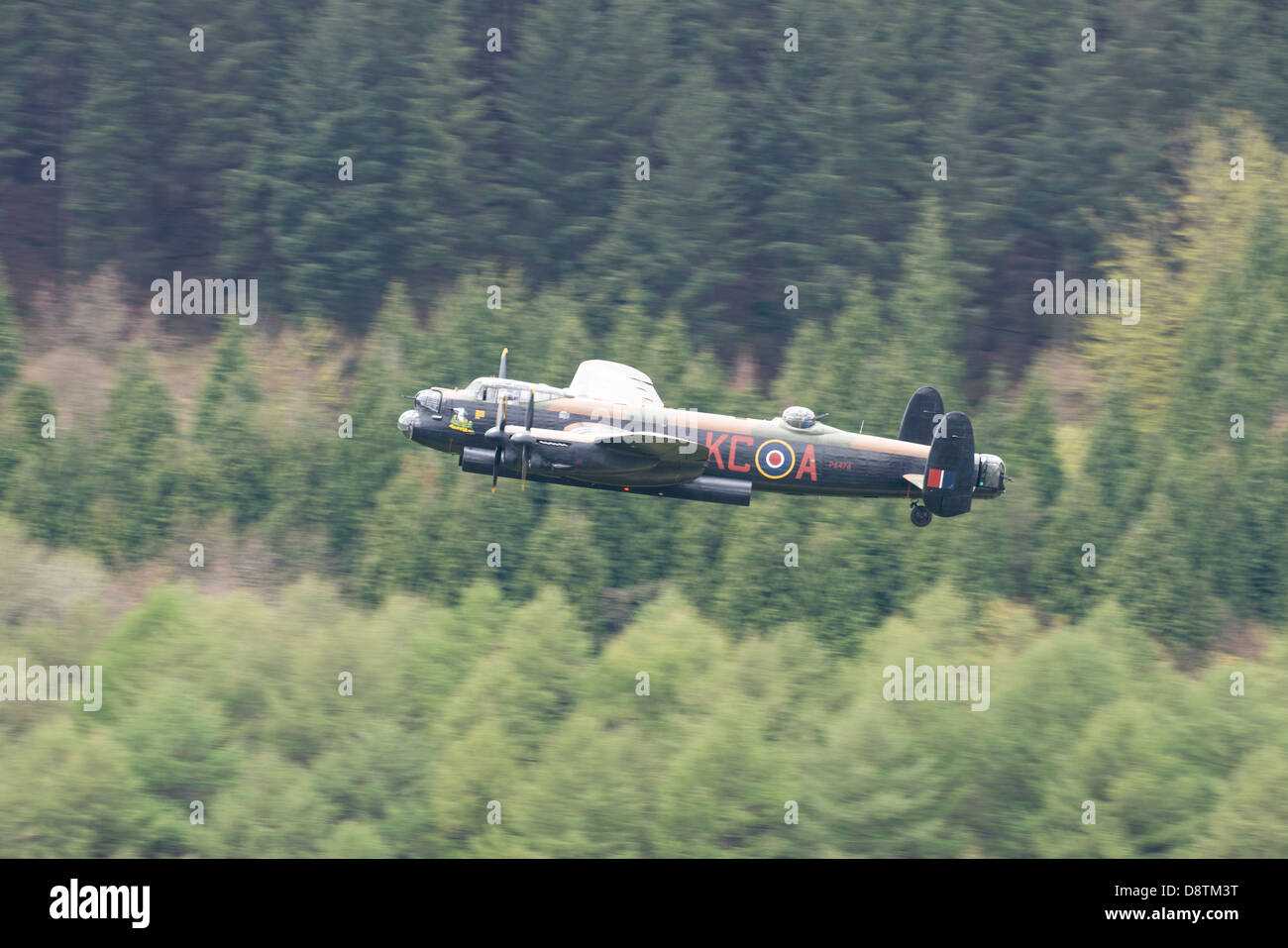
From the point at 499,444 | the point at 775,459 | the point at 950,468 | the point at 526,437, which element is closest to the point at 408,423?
the point at 499,444

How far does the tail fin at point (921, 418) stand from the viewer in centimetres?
3988

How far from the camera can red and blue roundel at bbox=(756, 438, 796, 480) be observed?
1512 inches

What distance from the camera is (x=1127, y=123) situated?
232ft

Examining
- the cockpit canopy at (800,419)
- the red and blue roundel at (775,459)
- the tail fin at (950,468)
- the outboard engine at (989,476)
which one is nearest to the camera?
the tail fin at (950,468)

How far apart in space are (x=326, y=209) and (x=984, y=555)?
33.8m

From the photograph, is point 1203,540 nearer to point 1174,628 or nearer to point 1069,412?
point 1174,628

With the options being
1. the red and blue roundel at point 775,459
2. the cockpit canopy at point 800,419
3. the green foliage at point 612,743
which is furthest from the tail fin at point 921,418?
the green foliage at point 612,743

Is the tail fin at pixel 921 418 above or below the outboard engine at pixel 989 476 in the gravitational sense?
above

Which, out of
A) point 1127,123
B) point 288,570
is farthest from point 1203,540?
point 288,570

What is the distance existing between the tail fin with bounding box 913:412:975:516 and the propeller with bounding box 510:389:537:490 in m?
9.89

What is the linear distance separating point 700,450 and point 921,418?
6.93 metres

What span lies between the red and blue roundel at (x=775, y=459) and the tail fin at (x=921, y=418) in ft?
11.0

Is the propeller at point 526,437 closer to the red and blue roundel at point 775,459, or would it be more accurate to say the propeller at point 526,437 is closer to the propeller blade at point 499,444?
the propeller blade at point 499,444

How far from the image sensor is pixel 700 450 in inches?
1425
